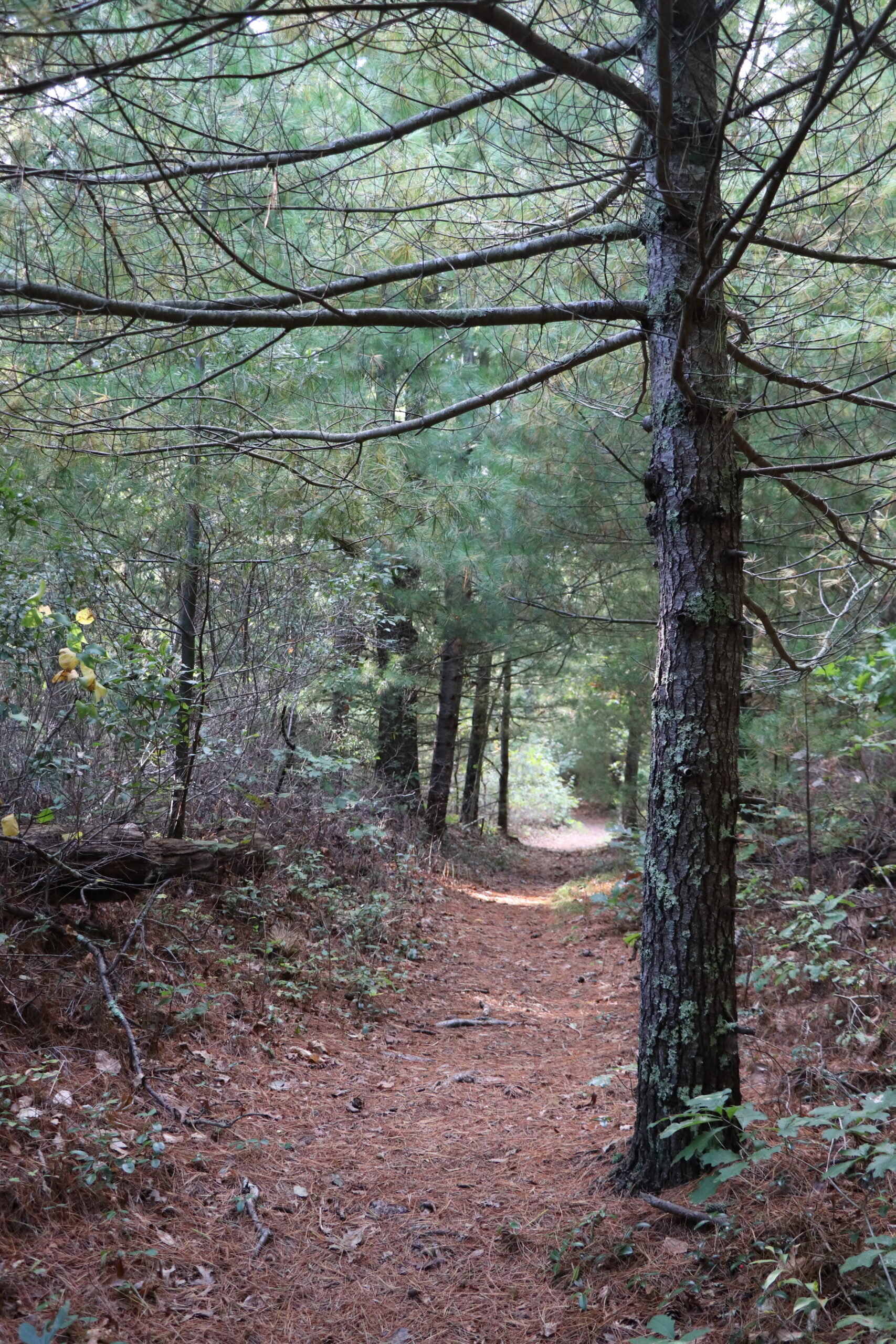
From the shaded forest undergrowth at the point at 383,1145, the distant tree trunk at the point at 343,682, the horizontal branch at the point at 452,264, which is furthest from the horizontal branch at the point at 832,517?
the distant tree trunk at the point at 343,682

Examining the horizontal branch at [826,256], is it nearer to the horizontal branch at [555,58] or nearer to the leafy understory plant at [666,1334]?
the horizontal branch at [555,58]

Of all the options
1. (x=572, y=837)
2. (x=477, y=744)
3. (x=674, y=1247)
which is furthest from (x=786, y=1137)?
(x=572, y=837)

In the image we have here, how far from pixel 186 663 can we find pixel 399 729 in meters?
5.31

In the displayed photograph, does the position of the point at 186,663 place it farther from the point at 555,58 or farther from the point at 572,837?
the point at 572,837

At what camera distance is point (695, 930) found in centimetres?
307

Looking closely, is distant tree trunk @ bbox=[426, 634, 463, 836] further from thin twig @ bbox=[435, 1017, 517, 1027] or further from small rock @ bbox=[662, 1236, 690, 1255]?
small rock @ bbox=[662, 1236, 690, 1255]

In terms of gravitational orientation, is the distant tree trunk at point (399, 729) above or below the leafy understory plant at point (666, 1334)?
above

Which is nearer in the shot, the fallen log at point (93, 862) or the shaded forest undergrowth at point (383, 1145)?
the shaded forest undergrowth at point (383, 1145)

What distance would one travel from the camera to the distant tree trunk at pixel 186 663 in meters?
5.12

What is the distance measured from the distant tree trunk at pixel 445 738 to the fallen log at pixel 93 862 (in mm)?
6244

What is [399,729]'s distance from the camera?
11.3 m

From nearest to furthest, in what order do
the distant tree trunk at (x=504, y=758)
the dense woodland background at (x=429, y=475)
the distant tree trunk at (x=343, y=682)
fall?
the dense woodland background at (x=429, y=475), the distant tree trunk at (x=343, y=682), the distant tree trunk at (x=504, y=758)

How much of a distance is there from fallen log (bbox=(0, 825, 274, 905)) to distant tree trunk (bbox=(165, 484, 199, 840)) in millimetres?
263

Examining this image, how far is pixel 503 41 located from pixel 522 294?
146 cm
